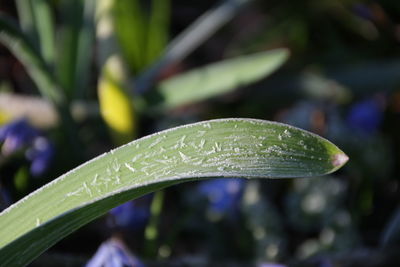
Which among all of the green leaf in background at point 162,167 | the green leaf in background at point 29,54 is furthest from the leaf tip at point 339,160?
the green leaf in background at point 29,54

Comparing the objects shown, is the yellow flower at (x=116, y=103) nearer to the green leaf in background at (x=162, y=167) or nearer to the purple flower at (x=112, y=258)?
the purple flower at (x=112, y=258)

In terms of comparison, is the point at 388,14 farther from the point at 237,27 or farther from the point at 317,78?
the point at 237,27

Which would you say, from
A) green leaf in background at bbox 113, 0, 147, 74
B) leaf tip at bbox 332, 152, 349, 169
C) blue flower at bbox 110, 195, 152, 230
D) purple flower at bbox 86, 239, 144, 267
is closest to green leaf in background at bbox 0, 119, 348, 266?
leaf tip at bbox 332, 152, 349, 169

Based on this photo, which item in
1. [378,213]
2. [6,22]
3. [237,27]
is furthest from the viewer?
[237,27]

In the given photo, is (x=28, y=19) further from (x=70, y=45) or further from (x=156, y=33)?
(x=156, y=33)

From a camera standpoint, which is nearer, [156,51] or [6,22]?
[6,22]

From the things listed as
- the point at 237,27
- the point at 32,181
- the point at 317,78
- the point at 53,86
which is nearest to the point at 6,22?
the point at 53,86

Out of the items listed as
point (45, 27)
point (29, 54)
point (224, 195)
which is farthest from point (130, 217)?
point (45, 27)
